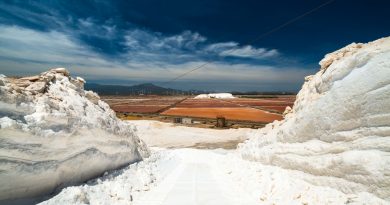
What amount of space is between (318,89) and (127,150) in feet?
19.1

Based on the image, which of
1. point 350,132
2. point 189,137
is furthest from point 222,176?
point 189,137

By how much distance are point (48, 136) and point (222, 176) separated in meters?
5.30

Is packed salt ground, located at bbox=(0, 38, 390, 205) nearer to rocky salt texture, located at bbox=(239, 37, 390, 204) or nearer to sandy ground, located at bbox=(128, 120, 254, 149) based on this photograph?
rocky salt texture, located at bbox=(239, 37, 390, 204)

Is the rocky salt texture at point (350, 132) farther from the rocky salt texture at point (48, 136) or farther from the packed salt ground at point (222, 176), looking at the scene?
the rocky salt texture at point (48, 136)

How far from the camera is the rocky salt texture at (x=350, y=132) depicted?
5.16 m

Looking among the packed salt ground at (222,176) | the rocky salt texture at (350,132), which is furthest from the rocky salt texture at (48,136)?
the rocky salt texture at (350,132)

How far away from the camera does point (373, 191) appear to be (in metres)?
4.99

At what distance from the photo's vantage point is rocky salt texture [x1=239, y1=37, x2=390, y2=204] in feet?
16.9

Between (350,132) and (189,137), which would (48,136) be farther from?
(189,137)

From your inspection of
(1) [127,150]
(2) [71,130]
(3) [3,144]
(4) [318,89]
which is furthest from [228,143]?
(3) [3,144]

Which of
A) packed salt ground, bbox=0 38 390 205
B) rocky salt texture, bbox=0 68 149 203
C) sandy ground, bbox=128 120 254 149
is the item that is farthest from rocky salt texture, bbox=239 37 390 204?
sandy ground, bbox=128 120 254 149

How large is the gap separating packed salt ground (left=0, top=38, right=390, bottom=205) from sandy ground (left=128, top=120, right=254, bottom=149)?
12.6 meters

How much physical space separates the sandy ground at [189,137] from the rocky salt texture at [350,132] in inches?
543

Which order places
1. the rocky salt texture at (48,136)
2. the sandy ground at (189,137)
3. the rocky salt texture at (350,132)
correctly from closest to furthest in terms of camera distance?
the rocky salt texture at (48,136) < the rocky salt texture at (350,132) < the sandy ground at (189,137)
